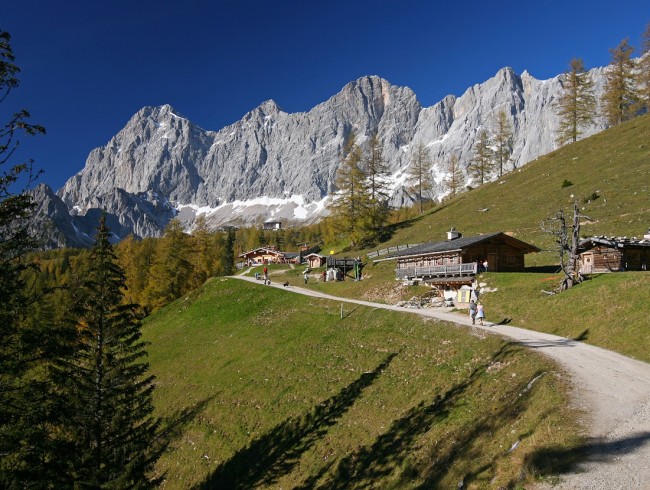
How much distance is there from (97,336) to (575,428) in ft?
62.6

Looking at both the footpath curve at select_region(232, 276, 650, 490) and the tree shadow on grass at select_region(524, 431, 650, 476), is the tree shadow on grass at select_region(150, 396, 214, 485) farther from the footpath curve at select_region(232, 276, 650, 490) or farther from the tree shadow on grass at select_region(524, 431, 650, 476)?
the tree shadow on grass at select_region(524, 431, 650, 476)

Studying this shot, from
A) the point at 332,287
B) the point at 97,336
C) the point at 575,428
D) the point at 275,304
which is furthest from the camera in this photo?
the point at 332,287

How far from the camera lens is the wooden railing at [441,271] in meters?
39.6

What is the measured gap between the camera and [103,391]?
1823cm

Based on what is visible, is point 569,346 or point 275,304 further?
point 275,304

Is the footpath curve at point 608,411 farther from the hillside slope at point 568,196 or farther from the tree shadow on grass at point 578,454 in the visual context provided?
the hillside slope at point 568,196

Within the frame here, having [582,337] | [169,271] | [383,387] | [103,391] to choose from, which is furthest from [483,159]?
[103,391]

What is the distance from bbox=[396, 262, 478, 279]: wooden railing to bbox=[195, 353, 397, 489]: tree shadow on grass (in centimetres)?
1988

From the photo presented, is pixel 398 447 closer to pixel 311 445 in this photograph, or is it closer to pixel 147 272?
pixel 311 445

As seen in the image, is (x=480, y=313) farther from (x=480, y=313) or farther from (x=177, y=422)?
(x=177, y=422)

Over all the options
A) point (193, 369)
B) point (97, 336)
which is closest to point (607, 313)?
point (97, 336)

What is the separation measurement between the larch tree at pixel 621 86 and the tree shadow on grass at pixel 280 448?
282 ft

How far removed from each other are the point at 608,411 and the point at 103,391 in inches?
767

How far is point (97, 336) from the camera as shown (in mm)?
18875
